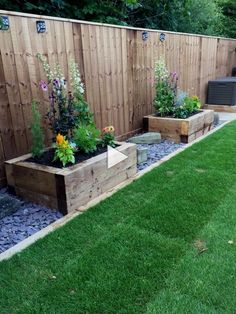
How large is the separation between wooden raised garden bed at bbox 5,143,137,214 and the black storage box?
5.09m

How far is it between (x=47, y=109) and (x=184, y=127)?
6.96 feet

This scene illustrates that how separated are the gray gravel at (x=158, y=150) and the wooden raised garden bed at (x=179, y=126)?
123 millimetres

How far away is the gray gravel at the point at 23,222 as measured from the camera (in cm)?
237

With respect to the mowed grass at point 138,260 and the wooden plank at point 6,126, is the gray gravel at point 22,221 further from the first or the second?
the wooden plank at point 6,126

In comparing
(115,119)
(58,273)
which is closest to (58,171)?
(58,273)

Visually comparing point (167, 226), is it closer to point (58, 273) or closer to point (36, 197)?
point (58, 273)

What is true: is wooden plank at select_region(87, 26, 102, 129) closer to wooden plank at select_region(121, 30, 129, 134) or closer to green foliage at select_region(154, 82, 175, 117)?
wooden plank at select_region(121, 30, 129, 134)

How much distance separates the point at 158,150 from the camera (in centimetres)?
438

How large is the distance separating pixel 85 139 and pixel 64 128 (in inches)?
10.8

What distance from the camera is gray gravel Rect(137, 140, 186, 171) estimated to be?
12.7 feet

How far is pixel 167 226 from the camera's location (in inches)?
94.4

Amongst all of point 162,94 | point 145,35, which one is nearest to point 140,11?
point 145,35

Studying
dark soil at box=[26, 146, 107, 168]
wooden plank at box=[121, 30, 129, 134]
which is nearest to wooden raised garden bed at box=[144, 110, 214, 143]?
wooden plank at box=[121, 30, 129, 134]

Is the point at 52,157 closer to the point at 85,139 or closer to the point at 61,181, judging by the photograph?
the point at 85,139
